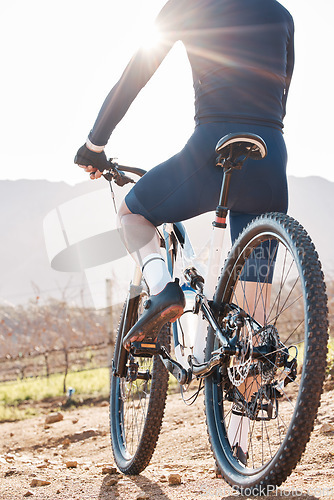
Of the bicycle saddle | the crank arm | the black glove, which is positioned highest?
the black glove

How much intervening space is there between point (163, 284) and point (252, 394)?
55cm

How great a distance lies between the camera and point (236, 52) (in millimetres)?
2137

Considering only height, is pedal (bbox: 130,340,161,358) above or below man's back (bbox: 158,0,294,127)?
below

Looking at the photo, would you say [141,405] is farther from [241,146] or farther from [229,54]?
[229,54]

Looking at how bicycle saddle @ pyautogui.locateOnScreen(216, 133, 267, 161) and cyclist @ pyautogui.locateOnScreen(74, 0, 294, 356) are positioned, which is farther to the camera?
cyclist @ pyautogui.locateOnScreen(74, 0, 294, 356)

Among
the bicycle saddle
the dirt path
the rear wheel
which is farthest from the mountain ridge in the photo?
the bicycle saddle

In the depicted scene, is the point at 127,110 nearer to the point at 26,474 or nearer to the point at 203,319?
the point at 203,319

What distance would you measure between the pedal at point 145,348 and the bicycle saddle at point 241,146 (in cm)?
86

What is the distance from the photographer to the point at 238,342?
1.96m

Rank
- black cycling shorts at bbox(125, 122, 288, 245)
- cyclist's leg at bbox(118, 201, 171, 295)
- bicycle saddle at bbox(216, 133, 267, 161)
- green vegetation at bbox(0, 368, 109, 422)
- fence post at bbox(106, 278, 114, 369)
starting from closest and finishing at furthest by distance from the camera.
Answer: bicycle saddle at bbox(216, 133, 267, 161) < black cycling shorts at bbox(125, 122, 288, 245) < cyclist's leg at bbox(118, 201, 171, 295) < green vegetation at bbox(0, 368, 109, 422) < fence post at bbox(106, 278, 114, 369)

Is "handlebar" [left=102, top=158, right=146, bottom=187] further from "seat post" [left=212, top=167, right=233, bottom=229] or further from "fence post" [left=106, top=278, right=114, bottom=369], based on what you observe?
"fence post" [left=106, top=278, right=114, bottom=369]

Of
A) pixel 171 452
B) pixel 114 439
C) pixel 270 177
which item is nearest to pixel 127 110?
pixel 270 177

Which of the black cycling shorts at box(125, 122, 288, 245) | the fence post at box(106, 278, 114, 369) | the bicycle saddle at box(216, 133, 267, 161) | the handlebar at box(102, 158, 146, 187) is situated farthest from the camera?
the fence post at box(106, 278, 114, 369)

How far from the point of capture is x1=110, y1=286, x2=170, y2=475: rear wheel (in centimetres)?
260
